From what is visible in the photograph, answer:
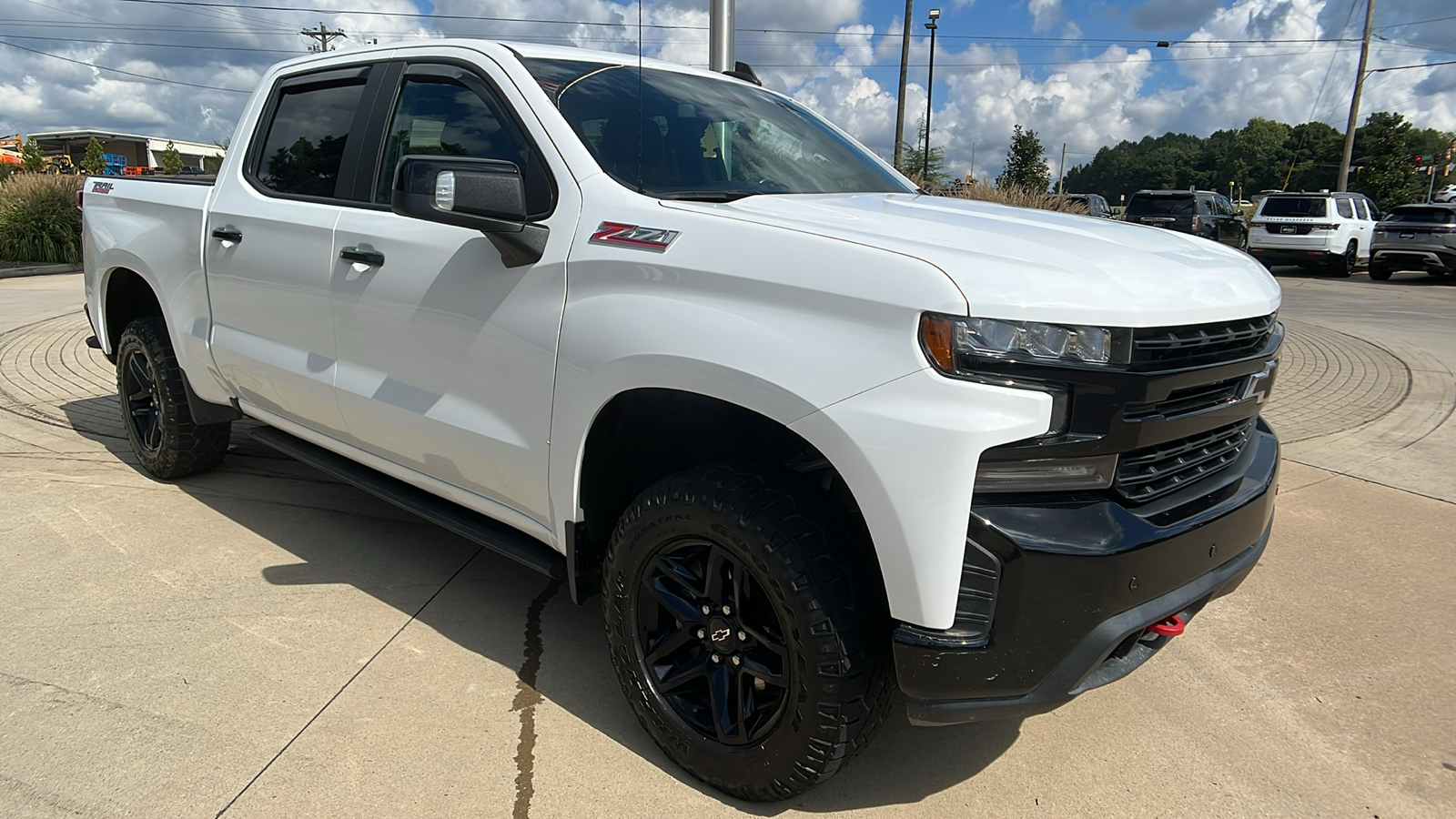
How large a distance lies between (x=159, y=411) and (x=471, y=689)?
2.69 m

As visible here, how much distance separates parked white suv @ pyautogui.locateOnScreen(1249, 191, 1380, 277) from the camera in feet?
60.9

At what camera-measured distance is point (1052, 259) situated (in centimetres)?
Result: 209

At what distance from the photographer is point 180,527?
4.25 metres

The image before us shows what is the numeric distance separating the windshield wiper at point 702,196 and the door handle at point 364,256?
1.03 meters

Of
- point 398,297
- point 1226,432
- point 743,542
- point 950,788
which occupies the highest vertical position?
point 398,297

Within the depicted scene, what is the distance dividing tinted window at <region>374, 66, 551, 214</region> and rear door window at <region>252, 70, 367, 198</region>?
0.30 m

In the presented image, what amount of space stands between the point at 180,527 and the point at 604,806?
2823 mm

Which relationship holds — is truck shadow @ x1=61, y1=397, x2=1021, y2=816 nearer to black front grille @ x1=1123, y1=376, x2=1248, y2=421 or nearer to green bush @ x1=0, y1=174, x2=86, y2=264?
black front grille @ x1=1123, y1=376, x2=1248, y2=421

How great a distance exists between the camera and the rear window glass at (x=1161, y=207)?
19234 mm

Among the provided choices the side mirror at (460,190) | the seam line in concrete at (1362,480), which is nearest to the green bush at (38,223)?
the side mirror at (460,190)

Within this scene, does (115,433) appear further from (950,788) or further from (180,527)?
(950,788)

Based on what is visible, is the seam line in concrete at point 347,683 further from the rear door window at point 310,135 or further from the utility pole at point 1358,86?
the utility pole at point 1358,86

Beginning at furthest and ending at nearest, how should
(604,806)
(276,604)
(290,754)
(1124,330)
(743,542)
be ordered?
(276,604) < (290,754) < (604,806) < (743,542) < (1124,330)

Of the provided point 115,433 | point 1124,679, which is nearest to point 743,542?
point 1124,679
